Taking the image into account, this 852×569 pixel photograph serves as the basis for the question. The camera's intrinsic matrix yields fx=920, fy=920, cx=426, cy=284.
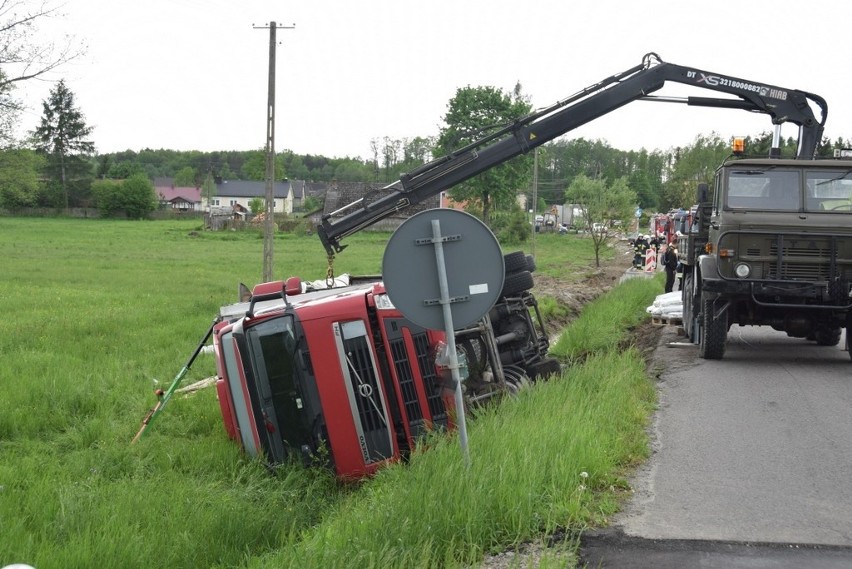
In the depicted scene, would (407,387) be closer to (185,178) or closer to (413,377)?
(413,377)

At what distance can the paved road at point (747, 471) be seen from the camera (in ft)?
16.5

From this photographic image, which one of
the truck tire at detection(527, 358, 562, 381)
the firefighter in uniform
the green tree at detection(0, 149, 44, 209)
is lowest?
the firefighter in uniform

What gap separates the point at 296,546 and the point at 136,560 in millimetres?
1174

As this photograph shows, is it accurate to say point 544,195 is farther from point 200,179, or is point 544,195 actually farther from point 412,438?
point 412,438

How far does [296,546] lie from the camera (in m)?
5.50

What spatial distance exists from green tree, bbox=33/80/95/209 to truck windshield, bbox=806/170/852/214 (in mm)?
90677

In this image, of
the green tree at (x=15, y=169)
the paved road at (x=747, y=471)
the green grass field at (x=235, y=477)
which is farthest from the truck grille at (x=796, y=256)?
the green tree at (x=15, y=169)

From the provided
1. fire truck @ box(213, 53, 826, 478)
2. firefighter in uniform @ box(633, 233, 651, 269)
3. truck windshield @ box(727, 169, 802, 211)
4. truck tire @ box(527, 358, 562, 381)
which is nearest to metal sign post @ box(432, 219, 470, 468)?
fire truck @ box(213, 53, 826, 478)

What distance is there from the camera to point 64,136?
314 feet

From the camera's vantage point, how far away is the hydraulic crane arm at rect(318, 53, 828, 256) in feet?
43.5

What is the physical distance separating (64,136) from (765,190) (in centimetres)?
9425

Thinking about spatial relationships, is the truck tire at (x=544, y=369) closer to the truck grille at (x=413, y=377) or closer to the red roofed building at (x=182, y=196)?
the truck grille at (x=413, y=377)

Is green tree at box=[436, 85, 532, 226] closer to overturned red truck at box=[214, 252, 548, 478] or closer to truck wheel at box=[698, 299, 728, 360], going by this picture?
truck wheel at box=[698, 299, 728, 360]

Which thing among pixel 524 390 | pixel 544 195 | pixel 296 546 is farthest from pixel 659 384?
pixel 544 195
